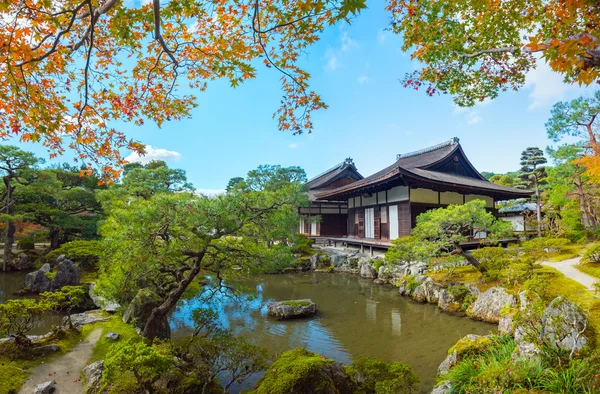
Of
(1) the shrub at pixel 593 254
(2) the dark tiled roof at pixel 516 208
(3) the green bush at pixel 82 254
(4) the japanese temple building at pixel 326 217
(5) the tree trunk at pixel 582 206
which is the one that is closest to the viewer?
(1) the shrub at pixel 593 254

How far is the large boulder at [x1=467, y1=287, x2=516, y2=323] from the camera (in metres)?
7.34

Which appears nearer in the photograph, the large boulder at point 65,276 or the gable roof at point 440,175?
the large boulder at point 65,276

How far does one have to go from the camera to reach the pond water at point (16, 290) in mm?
7867

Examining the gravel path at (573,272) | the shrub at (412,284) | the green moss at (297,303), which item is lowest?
the green moss at (297,303)

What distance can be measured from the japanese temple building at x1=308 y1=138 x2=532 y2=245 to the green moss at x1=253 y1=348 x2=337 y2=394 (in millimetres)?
11068

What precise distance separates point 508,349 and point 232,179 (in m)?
33.1

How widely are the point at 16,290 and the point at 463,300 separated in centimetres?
1555

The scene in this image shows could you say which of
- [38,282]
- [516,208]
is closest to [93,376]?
[38,282]

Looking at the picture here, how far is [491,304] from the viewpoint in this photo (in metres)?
7.65

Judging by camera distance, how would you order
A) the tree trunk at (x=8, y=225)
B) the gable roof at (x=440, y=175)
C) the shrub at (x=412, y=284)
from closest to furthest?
the shrub at (x=412, y=284) < the gable roof at (x=440, y=175) < the tree trunk at (x=8, y=225)

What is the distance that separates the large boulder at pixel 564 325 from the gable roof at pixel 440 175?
9.50 m

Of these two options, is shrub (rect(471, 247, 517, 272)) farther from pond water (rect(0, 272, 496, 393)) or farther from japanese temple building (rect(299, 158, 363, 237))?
japanese temple building (rect(299, 158, 363, 237))

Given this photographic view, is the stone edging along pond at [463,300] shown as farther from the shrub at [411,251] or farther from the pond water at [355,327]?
the shrub at [411,251]

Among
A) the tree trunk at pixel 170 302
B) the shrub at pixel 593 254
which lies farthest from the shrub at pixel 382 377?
the shrub at pixel 593 254
